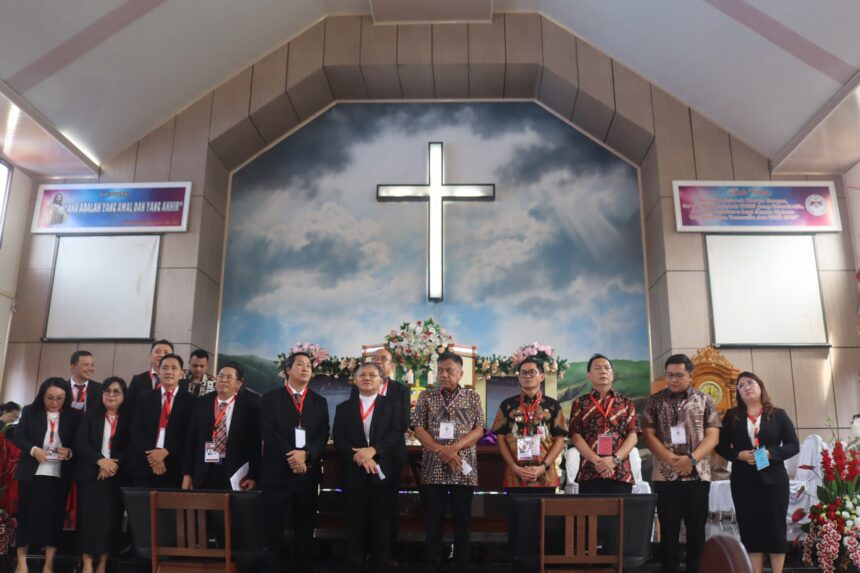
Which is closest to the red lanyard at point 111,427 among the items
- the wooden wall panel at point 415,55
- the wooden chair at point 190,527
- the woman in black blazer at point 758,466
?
the wooden chair at point 190,527

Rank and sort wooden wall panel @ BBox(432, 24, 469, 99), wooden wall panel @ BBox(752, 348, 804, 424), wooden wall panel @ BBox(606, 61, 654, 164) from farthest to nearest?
wooden wall panel @ BBox(432, 24, 469, 99) < wooden wall panel @ BBox(606, 61, 654, 164) < wooden wall panel @ BBox(752, 348, 804, 424)

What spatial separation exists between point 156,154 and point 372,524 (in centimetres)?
468

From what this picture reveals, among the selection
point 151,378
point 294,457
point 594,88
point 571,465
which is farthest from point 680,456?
point 594,88

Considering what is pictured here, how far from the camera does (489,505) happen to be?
16.8ft

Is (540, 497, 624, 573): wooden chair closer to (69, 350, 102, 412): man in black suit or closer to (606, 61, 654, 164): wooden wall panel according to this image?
(69, 350, 102, 412): man in black suit

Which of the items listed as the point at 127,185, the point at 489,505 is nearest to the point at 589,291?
the point at 489,505

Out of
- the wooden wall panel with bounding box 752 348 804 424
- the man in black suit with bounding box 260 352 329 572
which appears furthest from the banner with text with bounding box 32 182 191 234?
the wooden wall panel with bounding box 752 348 804 424

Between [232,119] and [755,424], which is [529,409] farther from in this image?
[232,119]

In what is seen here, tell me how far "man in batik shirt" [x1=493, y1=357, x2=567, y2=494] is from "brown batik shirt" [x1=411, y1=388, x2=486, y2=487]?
165 mm

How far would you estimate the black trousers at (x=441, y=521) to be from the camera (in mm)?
3969

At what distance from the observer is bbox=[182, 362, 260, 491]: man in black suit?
4.21 metres

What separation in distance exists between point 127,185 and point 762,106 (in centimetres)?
587

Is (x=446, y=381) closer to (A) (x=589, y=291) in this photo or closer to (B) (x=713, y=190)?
(A) (x=589, y=291)

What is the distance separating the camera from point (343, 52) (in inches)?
292
